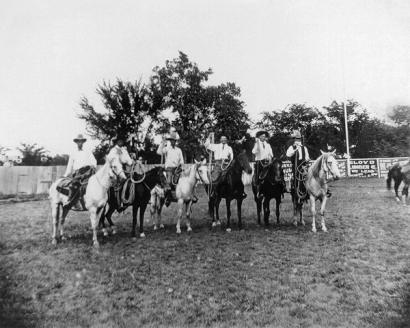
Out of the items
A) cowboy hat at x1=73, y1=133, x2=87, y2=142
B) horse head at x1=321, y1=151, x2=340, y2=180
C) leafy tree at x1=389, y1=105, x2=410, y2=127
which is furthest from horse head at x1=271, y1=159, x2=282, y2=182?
cowboy hat at x1=73, y1=133, x2=87, y2=142

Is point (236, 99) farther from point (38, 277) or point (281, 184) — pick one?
point (38, 277)

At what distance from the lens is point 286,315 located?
5.09m

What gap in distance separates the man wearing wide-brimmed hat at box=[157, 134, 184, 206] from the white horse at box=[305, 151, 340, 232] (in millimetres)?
3829

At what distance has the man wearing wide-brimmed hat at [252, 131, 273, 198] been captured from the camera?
10.1 meters

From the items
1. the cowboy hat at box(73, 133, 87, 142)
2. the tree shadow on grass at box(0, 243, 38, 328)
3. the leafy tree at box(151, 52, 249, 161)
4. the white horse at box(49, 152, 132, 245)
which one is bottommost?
the tree shadow on grass at box(0, 243, 38, 328)

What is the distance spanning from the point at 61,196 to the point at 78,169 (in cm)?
76

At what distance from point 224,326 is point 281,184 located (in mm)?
5909

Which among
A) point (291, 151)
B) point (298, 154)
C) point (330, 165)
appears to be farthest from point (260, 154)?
point (330, 165)

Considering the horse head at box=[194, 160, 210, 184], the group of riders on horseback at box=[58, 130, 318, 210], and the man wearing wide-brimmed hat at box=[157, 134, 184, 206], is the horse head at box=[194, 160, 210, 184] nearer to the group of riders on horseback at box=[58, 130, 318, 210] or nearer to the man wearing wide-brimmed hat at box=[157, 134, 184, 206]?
the group of riders on horseback at box=[58, 130, 318, 210]

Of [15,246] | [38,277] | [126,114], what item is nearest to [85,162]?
[126,114]

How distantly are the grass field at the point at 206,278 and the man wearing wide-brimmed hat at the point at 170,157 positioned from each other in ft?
6.38

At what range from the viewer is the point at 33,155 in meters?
7.83

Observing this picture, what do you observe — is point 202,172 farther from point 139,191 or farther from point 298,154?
point 298,154

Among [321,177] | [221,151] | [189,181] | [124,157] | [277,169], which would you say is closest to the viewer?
[124,157]
